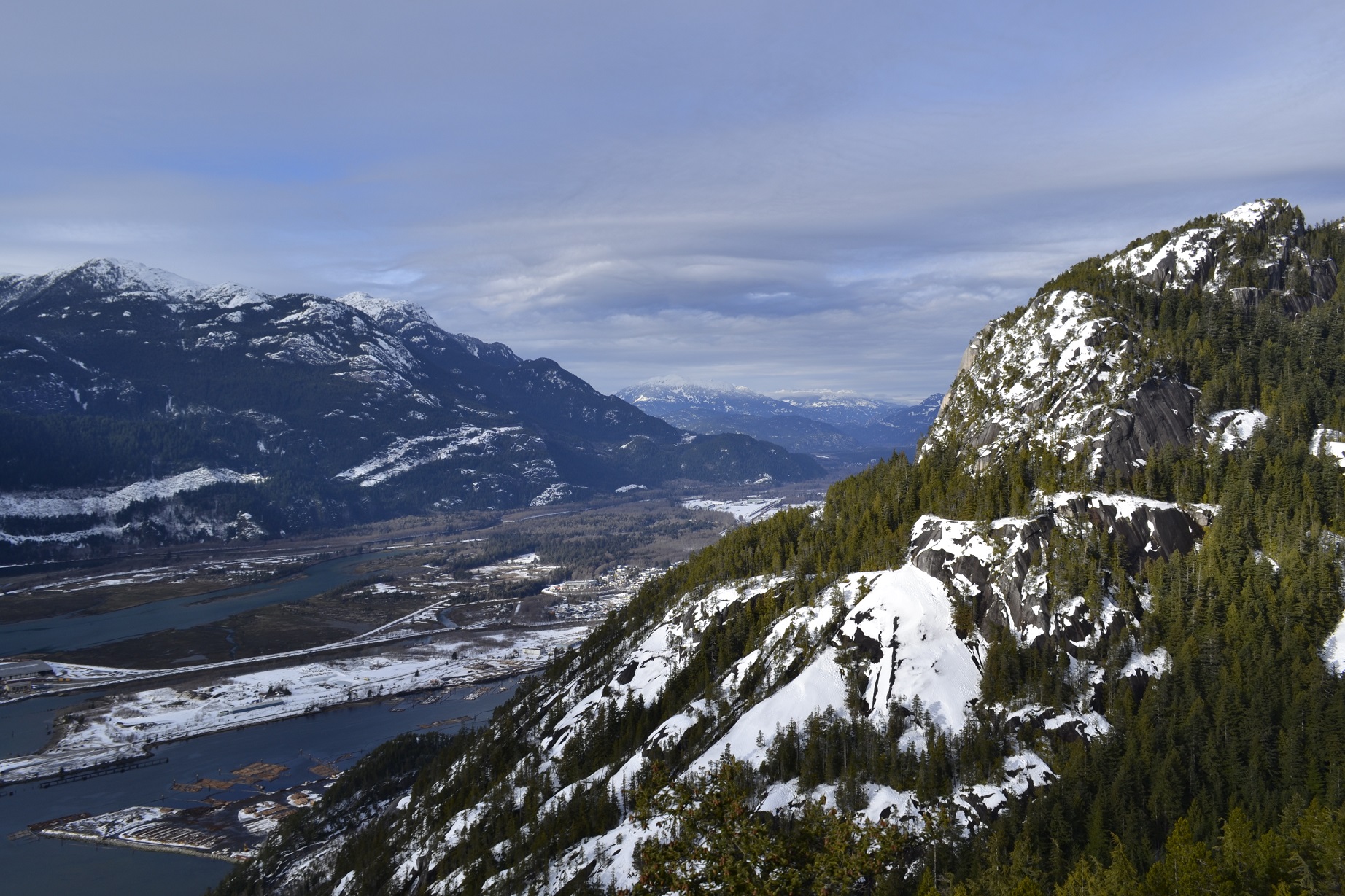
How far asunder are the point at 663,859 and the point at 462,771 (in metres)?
112

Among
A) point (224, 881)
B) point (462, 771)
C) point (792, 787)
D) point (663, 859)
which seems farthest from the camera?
point (462, 771)

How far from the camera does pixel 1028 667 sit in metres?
109

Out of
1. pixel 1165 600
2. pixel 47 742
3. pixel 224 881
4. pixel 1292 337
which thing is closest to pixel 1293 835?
pixel 1165 600

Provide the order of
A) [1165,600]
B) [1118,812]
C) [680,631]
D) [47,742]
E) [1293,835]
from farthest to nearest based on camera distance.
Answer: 1. [47,742]
2. [680,631]
3. [1165,600]
4. [1118,812]
5. [1293,835]

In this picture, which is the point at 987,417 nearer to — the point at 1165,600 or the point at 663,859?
the point at 1165,600

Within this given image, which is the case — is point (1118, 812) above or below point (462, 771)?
above

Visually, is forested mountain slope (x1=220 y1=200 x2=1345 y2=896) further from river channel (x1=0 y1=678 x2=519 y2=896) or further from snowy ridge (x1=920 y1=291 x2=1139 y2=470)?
river channel (x1=0 y1=678 x2=519 y2=896)

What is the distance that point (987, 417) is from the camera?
505 feet

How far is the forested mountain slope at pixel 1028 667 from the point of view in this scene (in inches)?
3420

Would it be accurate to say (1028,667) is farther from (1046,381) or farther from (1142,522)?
(1046,381)

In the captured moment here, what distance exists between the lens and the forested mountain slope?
86875mm

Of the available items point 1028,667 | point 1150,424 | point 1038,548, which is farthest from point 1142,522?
point 1028,667

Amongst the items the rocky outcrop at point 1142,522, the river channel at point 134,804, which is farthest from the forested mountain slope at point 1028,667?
the river channel at point 134,804

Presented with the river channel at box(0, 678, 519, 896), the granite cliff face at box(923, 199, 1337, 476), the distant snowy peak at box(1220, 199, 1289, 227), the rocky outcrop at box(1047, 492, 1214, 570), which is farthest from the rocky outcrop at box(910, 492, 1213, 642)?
the river channel at box(0, 678, 519, 896)
